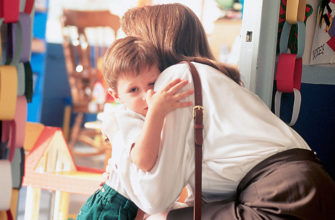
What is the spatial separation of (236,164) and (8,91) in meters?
0.57

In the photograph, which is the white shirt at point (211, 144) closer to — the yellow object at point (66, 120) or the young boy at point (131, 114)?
the young boy at point (131, 114)

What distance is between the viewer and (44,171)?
2.06m

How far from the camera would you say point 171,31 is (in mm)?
1286

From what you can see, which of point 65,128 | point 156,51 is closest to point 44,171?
point 156,51

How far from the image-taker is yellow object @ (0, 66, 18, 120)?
1.03 m

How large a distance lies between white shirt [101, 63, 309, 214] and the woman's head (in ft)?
0.35

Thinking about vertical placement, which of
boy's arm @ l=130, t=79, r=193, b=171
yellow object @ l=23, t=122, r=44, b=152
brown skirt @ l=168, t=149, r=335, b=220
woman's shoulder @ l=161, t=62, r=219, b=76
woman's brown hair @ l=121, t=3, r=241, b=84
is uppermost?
woman's brown hair @ l=121, t=3, r=241, b=84

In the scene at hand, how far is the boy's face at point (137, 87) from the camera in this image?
1237 millimetres

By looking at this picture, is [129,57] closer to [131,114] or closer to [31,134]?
[131,114]

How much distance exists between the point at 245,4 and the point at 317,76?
40 centimetres

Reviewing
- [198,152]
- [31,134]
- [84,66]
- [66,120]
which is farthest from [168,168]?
[66,120]

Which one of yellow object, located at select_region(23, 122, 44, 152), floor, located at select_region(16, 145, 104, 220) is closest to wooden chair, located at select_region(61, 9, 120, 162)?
floor, located at select_region(16, 145, 104, 220)

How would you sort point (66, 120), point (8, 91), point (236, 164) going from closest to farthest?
point (8, 91), point (236, 164), point (66, 120)

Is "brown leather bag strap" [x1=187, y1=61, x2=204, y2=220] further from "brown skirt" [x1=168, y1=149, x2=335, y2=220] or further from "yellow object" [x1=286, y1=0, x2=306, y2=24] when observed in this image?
"yellow object" [x1=286, y1=0, x2=306, y2=24]
